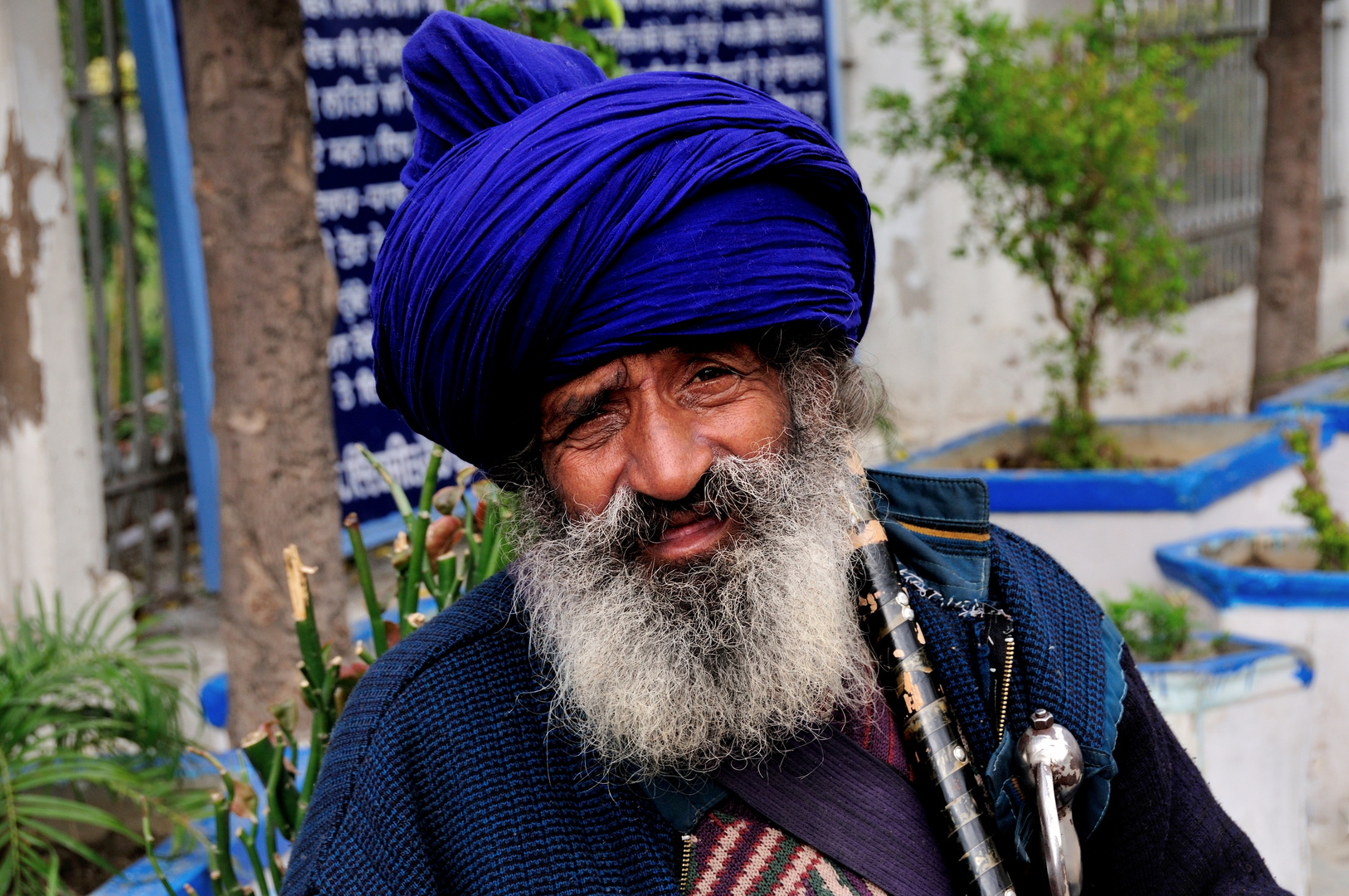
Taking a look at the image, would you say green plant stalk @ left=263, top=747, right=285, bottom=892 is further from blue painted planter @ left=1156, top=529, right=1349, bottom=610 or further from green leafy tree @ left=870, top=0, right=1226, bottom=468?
green leafy tree @ left=870, top=0, right=1226, bottom=468

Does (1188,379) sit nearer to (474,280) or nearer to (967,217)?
(967,217)

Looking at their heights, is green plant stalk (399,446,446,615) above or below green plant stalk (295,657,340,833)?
above

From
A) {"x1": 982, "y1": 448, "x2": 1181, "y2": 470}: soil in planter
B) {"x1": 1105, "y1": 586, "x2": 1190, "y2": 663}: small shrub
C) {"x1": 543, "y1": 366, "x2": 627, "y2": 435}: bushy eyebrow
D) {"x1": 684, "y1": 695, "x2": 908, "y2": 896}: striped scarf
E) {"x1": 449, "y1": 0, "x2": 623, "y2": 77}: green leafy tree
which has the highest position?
{"x1": 449, "y1": 0, "x2": 623, "y2": 77}: green leafy tree

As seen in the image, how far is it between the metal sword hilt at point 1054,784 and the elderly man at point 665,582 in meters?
0.05

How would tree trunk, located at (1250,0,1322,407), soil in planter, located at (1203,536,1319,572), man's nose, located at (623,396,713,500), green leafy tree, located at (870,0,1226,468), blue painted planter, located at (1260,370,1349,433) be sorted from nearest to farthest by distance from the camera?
man's nose, located at (623,396,713,500) → soil in planter, located at (1203,536,1319,572) → green leafy tree, located at (870,0,1226,468) → blue painted planter, located at (1260,370,1349,433) → tree trunk, located at (1250,0,1322,407)

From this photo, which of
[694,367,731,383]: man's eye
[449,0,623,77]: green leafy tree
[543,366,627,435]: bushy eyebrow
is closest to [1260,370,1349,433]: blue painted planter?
[449,0,623,77]: green leafy tree

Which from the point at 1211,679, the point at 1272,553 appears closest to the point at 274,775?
the point at 1211,679

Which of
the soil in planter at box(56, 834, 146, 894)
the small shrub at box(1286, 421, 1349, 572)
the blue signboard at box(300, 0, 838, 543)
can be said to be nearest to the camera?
the soil in planter at box(56, 834, 146, 894)

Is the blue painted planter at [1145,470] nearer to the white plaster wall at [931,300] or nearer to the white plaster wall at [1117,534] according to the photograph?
the white plaster wall at [1117,534]

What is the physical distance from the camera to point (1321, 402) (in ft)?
19.8

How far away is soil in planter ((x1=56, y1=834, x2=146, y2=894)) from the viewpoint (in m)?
3.02

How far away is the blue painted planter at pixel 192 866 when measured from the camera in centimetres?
236

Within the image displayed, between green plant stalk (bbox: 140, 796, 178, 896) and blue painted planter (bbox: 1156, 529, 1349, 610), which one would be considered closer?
green plant stalk (bbox: 140, 796, 178, 896)

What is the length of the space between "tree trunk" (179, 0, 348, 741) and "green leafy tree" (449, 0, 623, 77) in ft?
1.53
